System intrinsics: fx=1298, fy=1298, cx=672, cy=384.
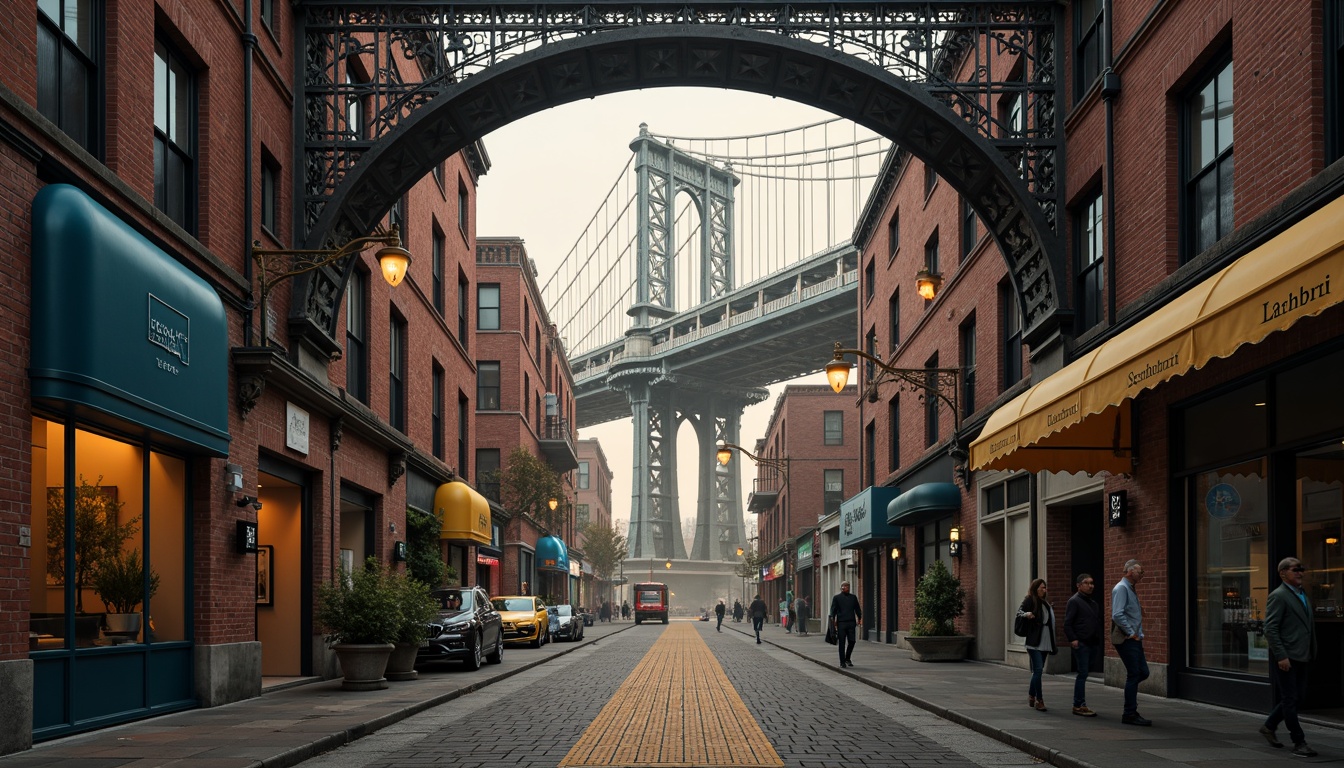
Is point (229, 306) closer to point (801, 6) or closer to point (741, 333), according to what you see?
point (801, 6)

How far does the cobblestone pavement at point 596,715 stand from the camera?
35.0 feet

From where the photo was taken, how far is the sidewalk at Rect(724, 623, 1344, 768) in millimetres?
9859

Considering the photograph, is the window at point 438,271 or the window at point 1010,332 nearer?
the window at point 1010,332

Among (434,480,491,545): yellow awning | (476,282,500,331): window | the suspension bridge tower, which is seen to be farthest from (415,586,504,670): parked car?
the suspension bridge tower

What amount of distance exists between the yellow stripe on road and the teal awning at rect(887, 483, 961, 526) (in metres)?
7.66

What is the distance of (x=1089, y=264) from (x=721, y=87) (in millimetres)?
6537

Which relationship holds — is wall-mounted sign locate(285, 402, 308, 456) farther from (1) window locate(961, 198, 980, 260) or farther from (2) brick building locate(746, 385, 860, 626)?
(2) brick building locate(746, 385, 860, 626)

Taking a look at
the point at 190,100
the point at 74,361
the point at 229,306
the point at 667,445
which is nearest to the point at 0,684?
the point at 74,361

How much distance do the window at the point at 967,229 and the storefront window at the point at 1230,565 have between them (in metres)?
12.3

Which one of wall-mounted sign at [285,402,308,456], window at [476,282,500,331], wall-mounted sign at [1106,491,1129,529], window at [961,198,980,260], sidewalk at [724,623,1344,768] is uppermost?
window at [476,282,500,331]

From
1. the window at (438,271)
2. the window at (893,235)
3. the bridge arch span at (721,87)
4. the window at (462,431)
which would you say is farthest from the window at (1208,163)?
the window at (462,431)

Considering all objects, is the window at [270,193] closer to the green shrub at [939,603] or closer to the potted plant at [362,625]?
the potted plant at [362,625]

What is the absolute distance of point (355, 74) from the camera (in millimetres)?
23312

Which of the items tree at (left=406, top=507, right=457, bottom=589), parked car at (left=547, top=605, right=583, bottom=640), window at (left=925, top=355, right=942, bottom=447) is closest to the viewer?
tree at (left=406, top=507, right=457, bottom=589)
